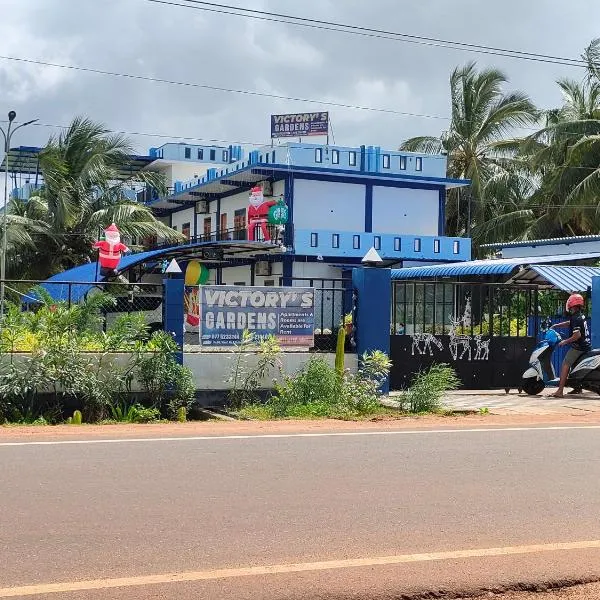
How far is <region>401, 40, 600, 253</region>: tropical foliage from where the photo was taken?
37.9 m

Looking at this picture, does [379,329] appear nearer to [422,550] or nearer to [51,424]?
[51,424]

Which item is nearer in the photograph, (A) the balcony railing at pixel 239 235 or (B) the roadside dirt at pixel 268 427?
(B) the roadside dirt at pixel 268 427

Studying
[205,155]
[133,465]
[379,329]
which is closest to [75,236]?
[205,155]

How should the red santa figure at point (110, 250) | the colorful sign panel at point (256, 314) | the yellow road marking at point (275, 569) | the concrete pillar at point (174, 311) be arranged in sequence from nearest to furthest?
the yellow road marking at point (275, 569), the concrete pillar at point (174, 311), the colorful sign panel at point (256, 314), the red santa figure at point (110, 250)

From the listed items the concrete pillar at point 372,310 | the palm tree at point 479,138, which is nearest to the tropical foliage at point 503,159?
the palm tree at point 479,138

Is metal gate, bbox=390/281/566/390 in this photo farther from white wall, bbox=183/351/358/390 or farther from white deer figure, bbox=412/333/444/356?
white wall, bbox=183/351/358/390

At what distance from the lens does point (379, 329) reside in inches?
607

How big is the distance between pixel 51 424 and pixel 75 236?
22.4 meters

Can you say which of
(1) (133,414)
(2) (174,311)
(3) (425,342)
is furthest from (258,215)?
(1) (133,414)

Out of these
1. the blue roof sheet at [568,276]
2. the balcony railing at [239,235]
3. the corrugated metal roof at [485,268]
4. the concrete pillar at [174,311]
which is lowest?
the concrete pillar at [174,311]

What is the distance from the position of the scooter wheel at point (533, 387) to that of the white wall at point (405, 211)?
21.1 m

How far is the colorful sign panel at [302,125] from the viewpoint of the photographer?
136 ft

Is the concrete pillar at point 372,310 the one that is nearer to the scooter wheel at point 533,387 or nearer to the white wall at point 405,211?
the scooter wheel at point 533,387

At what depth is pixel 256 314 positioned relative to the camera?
14594 mm
